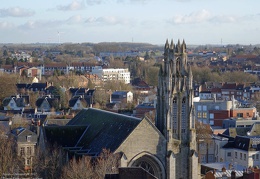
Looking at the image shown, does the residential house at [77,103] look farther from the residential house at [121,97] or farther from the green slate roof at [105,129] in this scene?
the green slate roof at [105,129]

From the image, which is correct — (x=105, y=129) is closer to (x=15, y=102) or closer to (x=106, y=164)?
(x=106, y=164)

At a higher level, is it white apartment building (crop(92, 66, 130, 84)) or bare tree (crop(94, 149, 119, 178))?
bare tree (crop(94, 149, 119, 178))

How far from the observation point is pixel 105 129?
47.8m

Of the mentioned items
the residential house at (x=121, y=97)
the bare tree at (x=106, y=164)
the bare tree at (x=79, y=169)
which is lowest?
the residential house at (x=121, y=97)

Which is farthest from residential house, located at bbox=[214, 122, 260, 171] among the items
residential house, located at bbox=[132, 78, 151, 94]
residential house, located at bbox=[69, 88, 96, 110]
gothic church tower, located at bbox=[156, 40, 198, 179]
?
residential house, located at bbox=[132, 78, 151, 94]

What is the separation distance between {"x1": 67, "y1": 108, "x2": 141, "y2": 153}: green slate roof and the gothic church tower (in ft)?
6.61

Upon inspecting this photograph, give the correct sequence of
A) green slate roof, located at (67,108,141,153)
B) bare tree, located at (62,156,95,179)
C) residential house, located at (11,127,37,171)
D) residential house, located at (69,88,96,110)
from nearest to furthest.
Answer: bare tree, located at (62,156,95,179) → green slate roof, located at (67,108,141,153) → residential house, located at (11,127,37,171) → residential house, located at (69,88,96,110)

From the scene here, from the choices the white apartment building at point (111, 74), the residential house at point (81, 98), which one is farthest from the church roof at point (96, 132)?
the white apartment building at point (111, 74)

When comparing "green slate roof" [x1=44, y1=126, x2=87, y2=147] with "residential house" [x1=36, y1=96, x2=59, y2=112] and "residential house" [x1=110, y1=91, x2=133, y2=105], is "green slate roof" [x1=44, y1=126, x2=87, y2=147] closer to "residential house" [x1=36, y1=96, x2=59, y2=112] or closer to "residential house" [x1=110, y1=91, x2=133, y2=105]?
"residential house" [x1=36, y1=96, x2=59, y2=112]

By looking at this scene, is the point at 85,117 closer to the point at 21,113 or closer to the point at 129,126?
the point at 129,126

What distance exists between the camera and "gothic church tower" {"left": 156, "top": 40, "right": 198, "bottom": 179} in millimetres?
44094

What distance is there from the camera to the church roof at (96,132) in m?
44.8

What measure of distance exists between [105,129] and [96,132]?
49.3 inches

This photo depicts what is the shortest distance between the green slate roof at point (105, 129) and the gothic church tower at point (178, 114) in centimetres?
201
